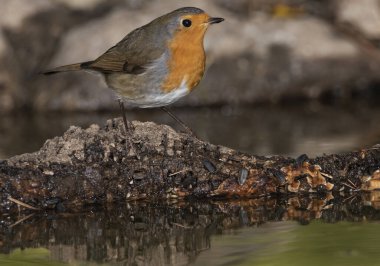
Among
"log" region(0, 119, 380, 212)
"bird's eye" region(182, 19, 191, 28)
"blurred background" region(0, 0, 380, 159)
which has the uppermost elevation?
"blurred background" region(0, 0, 380, 159)

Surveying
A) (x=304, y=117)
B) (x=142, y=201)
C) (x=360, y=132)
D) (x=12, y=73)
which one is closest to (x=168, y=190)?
(x=142, y=201)

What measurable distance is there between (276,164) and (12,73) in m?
4.52

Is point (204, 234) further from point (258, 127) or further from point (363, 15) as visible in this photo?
point (363, 15)

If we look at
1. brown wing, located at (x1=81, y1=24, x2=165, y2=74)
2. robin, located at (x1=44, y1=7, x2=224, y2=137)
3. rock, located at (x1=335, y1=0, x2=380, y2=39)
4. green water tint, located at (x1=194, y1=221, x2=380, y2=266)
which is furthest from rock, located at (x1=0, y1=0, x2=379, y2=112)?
green water tint, located at (x1=194, y1=221, x2=380, y2=266)

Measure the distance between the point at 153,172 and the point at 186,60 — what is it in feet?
2.94

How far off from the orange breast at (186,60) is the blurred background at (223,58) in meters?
2.94

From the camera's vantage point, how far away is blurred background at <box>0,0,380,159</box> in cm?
973

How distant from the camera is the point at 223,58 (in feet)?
32.6

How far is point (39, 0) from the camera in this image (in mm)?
10188

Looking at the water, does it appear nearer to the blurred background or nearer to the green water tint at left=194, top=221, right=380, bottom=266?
the green water tint at left=194, top=221, right=380, bottom=266

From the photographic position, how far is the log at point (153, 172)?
5727 mm

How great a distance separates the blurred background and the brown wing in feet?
8.58

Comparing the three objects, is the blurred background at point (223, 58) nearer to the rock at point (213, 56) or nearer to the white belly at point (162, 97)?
the rock at point (213, 56)

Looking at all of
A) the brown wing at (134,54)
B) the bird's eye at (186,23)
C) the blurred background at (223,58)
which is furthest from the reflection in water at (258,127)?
the bird's eye at (186,23)
